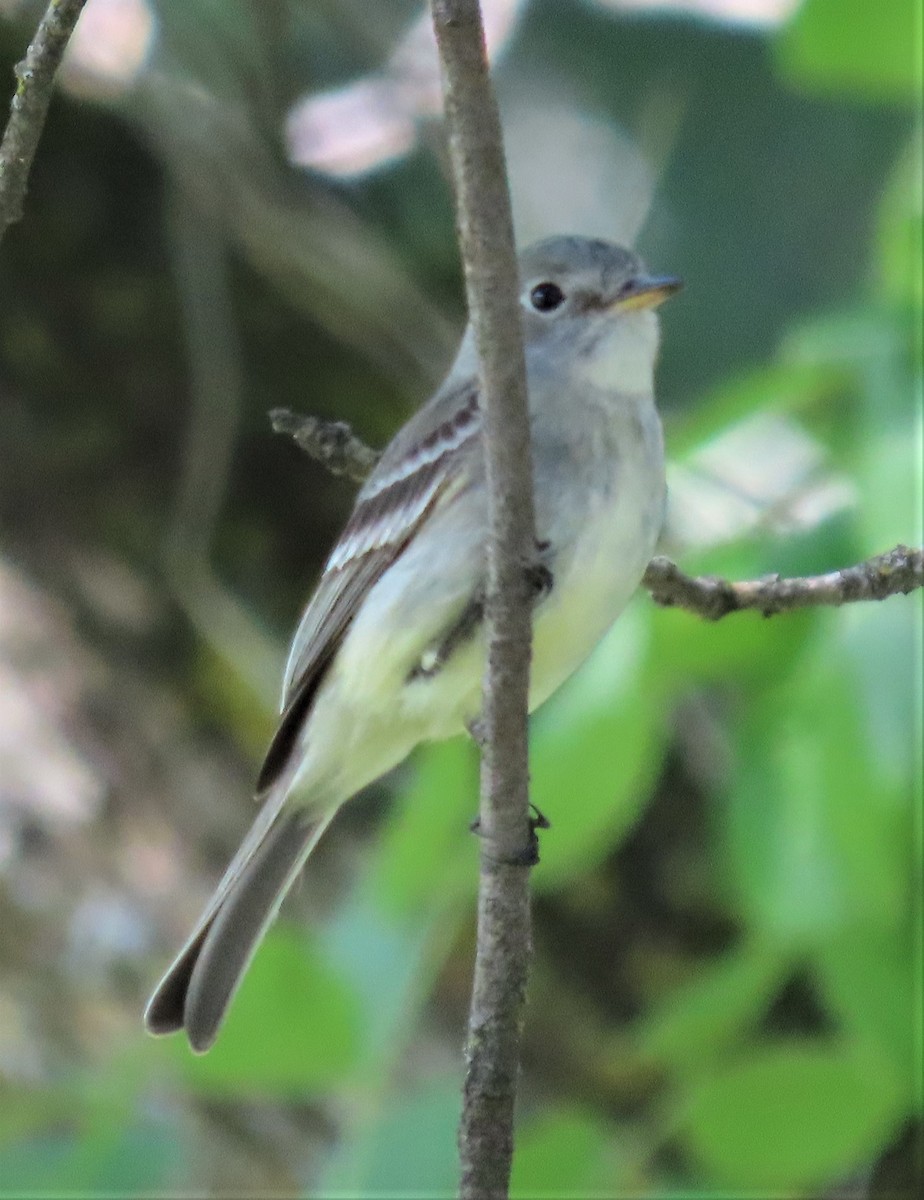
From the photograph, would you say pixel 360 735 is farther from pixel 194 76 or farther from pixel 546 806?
pixel 194 76

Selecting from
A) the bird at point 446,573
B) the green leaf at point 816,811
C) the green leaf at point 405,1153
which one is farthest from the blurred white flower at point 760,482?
the green leaf at point 405,1153

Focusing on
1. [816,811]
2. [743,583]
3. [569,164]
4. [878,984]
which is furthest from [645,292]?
[569,164]

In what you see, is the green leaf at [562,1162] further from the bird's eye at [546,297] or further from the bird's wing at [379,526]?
the bird's eye at [546,297]

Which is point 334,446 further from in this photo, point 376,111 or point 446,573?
point 376,111

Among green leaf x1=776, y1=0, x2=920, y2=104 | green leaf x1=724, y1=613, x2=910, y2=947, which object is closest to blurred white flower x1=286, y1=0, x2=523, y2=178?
green leaf x1=776, y1=0, x2=920, y2=104

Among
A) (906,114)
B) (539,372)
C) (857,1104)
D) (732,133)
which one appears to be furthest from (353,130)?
(857,1104)

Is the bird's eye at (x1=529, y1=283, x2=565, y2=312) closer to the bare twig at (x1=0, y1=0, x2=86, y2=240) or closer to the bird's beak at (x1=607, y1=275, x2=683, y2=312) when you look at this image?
the bird's beak at (x1=607, y1=275, x2=683, y2=312)
